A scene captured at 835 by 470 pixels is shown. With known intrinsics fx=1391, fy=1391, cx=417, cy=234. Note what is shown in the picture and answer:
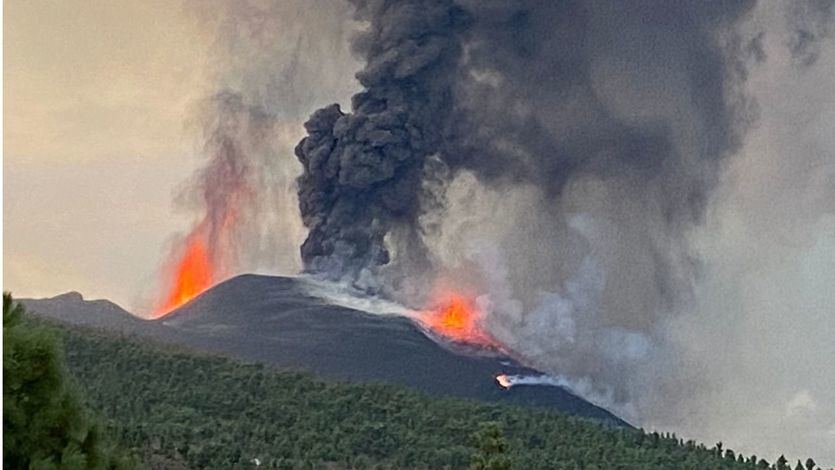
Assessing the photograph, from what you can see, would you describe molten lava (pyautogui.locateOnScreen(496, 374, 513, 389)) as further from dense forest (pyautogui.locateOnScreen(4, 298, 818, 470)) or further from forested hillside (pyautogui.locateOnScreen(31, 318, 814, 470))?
forested hillside (pyautogui.locateOnScreen(31, 318, 814, 470))

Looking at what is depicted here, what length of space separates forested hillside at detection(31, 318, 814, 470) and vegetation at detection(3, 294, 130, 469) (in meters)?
19.4

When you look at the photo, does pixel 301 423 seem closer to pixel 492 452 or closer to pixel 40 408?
pixel 492 452

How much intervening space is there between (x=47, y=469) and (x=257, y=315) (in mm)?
69908

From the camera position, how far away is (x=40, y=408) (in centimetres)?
521

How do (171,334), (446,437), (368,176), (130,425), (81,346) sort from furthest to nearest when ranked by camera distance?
(171,334) → (368,176) → (81,346) → (446,437) → (130,425)

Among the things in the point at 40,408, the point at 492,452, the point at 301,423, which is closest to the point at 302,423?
the point at 301,423

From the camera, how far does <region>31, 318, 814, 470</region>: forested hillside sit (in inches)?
1131

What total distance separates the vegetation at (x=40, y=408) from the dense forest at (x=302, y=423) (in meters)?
19.7

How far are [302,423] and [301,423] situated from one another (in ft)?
0.13

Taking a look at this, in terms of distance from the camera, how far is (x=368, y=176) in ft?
184

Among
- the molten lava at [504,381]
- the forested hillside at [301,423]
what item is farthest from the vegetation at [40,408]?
the molten lava at [504,381]

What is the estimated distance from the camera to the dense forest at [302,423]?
2870 cm

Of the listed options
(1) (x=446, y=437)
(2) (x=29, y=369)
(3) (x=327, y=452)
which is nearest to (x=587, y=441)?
(1) (x=446, y=437)

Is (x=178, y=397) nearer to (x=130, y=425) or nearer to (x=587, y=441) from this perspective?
(x=130, y=425)
